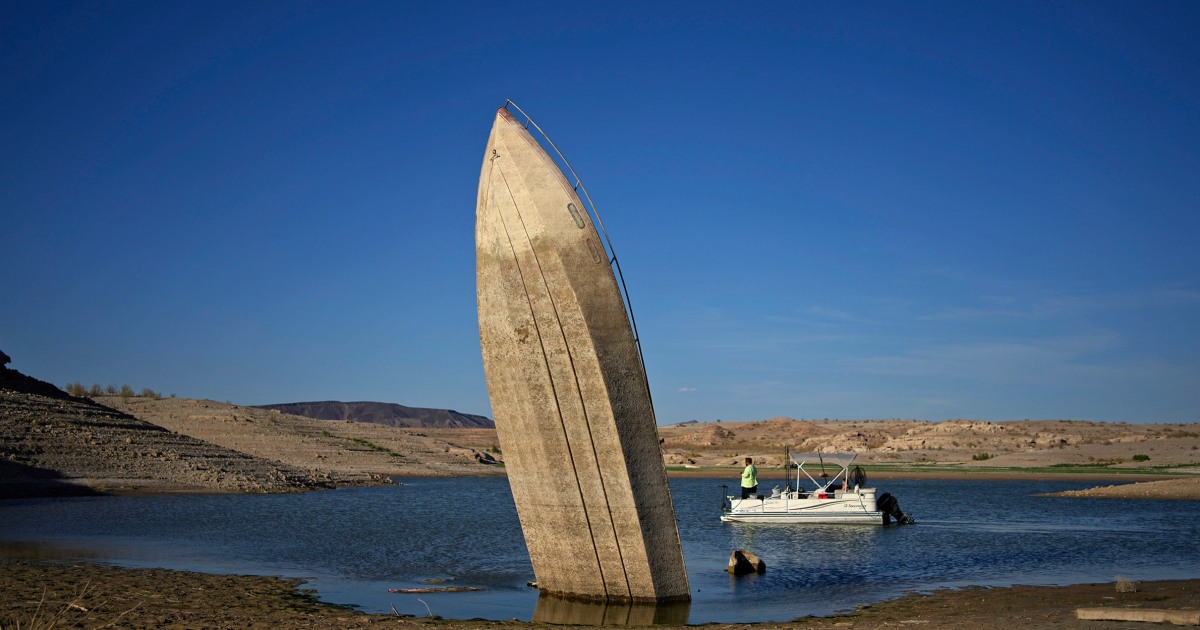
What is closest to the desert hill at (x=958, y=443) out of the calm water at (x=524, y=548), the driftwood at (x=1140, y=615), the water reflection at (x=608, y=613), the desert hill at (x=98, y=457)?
the calm water at (x=524, y=548)

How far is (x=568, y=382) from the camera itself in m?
14.3

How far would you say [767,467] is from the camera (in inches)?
2724

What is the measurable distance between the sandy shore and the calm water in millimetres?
1031

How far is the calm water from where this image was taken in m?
15.9

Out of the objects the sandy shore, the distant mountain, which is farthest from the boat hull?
the distant mountain

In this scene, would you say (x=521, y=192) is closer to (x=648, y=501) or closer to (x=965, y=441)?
(x=648, y=501)

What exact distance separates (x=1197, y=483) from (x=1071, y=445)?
3535 cm

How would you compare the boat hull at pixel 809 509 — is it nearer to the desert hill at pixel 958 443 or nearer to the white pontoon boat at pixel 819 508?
the white pontoon boat at pixel 819 508

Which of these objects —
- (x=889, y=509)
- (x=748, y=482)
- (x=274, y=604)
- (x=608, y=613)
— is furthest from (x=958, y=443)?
(x=274, y=604)

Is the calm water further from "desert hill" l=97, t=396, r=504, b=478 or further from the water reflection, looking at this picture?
"desert hill" l=97, t=396, r=504, b=478

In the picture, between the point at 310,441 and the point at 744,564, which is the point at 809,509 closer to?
the point at 744,564

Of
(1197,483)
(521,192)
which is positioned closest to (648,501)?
(521,192)

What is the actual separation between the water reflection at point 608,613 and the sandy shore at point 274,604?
1290 mm

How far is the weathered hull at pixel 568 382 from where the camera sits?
1412 centimetres
